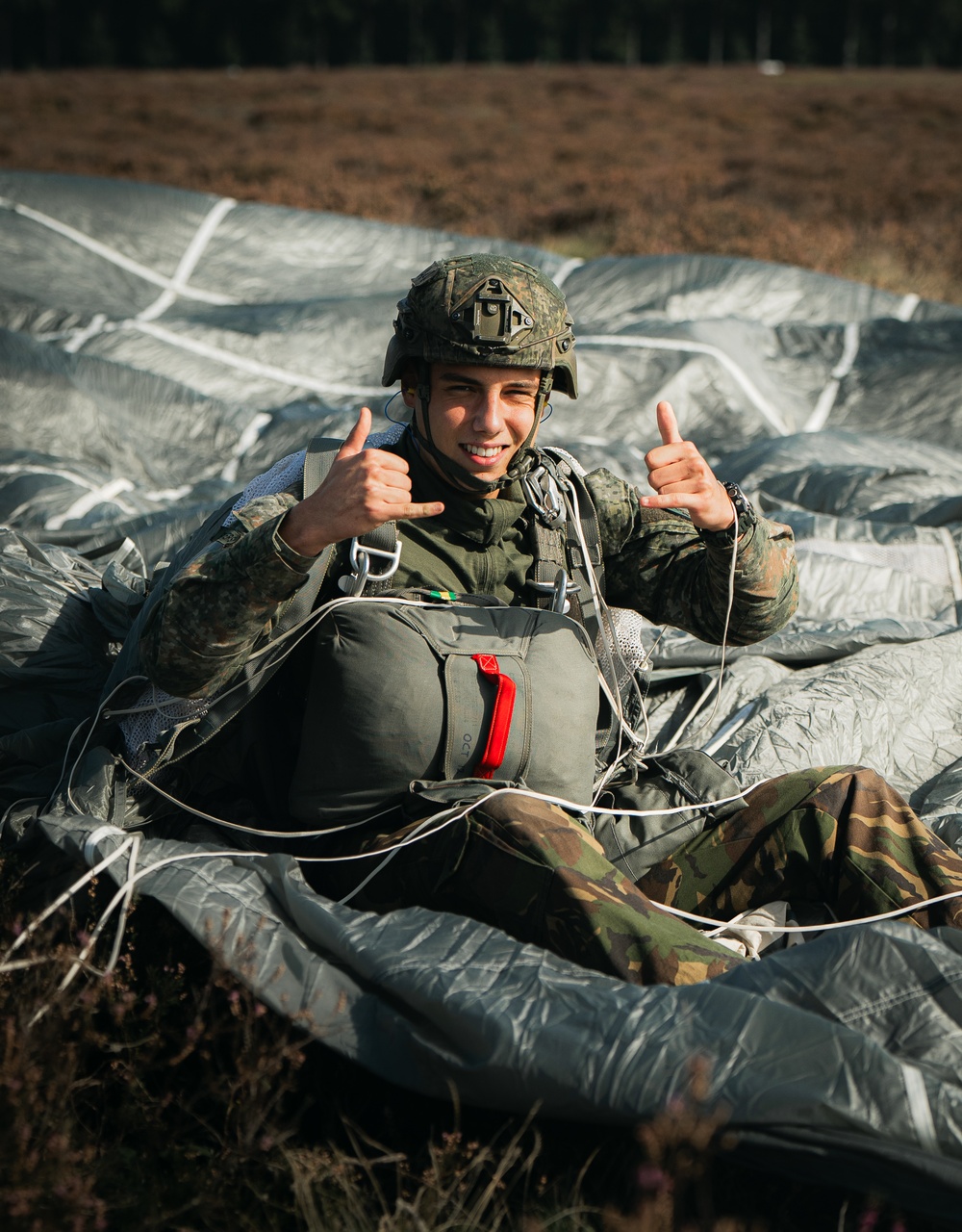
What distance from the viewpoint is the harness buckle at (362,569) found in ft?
8.18

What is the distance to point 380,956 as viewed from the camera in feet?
6.88

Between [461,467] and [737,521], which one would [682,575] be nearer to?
[737,521]

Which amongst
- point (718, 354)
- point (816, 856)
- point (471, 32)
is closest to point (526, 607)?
point (816, 856)

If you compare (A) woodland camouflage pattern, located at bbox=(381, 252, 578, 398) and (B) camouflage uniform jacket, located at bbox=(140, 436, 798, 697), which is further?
(A) woodland camouflage pattern, located at bbox=(381, 252, 578, 398)

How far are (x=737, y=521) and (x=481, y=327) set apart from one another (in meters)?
0.72

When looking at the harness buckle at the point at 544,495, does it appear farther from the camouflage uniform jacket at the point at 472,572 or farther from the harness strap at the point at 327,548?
the harness strap at the point at 327,548

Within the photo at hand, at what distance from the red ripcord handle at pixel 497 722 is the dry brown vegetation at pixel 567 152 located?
848cm

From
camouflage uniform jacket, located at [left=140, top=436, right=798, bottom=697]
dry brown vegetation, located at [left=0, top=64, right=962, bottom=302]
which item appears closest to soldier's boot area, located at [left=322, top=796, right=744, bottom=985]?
camouflage uniform jacket, located at [left=140, top=436, right=798, bottom=697]

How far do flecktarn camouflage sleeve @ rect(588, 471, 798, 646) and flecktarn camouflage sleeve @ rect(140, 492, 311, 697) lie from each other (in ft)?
2.92

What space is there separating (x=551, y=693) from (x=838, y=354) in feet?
16.5

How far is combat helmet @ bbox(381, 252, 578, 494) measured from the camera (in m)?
2.61

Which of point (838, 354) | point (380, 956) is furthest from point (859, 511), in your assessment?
point (380, 956)

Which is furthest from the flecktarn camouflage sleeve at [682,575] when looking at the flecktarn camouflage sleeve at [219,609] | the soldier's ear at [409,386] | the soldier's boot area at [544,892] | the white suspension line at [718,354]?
the white suspension line at [718,354]

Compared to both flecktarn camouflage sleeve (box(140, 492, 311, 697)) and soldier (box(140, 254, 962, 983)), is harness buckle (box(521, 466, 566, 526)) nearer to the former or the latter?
soldier (box(140, 254, 962, 983))
